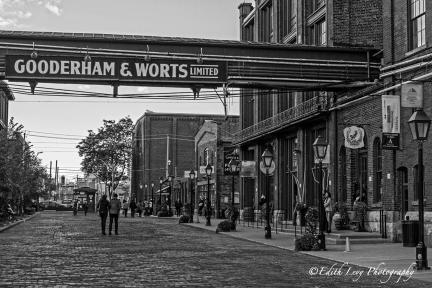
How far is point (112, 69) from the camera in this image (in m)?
22.4

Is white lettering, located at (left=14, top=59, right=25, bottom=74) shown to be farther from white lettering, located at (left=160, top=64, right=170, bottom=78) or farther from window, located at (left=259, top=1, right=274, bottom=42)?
window, located at (left=259, top=1, right=274, bottom=42)

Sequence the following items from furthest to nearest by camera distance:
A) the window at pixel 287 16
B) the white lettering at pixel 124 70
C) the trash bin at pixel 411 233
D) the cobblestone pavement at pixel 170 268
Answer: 1. the window at pixel 287 16
2. the white lettering at pixel 124 70
3. the trash bin at pixel 411 233
4. the cobblestone pavement at pixel 170 268

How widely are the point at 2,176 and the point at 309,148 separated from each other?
1705 cm

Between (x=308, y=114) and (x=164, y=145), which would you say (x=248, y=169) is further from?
(x=164, y=145)

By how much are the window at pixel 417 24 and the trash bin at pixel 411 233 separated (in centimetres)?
631

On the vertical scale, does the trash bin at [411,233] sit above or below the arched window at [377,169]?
below

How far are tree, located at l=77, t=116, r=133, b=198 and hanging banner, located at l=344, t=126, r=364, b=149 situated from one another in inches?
2494

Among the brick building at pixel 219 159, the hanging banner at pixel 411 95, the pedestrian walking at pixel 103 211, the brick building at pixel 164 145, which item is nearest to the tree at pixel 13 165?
the pedestrian walking at pixel 103 211

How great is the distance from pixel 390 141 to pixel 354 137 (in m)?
3.92

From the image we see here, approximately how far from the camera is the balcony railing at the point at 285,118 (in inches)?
1236

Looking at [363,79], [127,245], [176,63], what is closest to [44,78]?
[176,63]

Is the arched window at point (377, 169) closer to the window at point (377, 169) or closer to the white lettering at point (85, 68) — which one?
the window at point (377, 169)

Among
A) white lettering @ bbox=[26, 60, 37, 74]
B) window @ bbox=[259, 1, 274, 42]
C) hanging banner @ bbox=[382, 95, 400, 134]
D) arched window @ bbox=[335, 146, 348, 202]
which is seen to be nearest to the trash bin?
hanging banner @ bbox=[382, 95, 400, 134]

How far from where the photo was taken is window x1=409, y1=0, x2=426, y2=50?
22.4m
